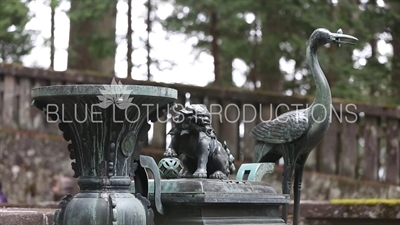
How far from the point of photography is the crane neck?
786cm

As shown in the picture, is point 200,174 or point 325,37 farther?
point 325,37

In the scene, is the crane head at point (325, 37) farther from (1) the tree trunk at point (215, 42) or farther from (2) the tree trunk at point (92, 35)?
(2) the tree trunk at point (92, 35)

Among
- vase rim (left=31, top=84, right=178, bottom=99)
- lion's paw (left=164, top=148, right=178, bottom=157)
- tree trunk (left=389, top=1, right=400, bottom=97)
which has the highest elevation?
tree trunk (left=389, top=1, right=400, bottom=97)

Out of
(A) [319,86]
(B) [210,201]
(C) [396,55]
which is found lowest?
(B) [210,201]

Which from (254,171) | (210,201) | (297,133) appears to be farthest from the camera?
(297,133)

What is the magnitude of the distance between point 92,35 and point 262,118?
4.94m

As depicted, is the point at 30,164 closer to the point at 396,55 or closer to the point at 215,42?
the point at 215,42

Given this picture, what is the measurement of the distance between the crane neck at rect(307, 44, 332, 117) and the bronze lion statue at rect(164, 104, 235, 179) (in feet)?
4.18

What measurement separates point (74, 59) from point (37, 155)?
4.71 metres

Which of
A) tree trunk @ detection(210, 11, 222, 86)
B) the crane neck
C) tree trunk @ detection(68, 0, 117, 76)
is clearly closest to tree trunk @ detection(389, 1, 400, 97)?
tree trunk @ detection(210, 11, 222, 86)

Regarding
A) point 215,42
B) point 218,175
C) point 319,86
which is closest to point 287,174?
point 319,86

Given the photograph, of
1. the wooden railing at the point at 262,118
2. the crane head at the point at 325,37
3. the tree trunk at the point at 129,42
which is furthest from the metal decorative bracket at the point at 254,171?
the tree trunk at the point at 129,42

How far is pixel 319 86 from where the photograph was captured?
798 centimetres

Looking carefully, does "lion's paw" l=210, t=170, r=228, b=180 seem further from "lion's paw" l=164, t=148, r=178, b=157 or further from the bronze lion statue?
"lion's paw" l=164, t=148, r=178, b=157
